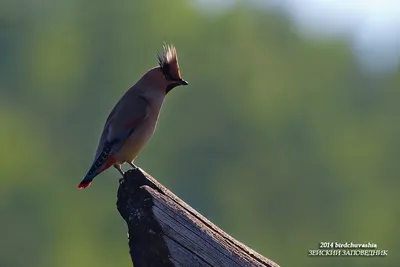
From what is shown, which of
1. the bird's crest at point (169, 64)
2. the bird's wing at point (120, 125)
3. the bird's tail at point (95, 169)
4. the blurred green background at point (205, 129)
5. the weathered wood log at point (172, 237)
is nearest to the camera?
the weathered wood log at point (172, 237)

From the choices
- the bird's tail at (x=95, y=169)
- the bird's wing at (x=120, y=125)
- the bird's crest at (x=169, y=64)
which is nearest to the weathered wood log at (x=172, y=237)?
the bird's tail at (x=95, y=169)

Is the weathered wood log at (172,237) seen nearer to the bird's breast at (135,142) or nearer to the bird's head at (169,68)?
the bird's breast at (135,142)

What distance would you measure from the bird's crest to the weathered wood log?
2578 millimetres

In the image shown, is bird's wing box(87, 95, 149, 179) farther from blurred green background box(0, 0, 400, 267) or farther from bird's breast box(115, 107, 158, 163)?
blurred green background box(0, 0, 400, 267)

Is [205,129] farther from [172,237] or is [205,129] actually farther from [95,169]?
[172,237]

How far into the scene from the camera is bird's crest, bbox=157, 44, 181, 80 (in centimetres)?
722

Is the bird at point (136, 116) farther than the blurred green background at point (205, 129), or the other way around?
the blurred green background at point (205, 129)

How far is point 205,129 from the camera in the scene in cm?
4044

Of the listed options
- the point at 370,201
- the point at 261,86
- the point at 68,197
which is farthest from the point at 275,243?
the point at 261,86

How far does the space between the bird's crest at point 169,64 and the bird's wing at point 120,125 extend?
0.19 meters

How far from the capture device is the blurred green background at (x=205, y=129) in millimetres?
33906

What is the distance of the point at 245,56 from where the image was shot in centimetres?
4362

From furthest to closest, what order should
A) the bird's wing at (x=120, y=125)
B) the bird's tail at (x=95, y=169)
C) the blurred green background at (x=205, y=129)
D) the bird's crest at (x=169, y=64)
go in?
the blurred green background at (x=205, y=129)
the bird's crest at (x=169, y=64)
the bird's wing at (x=120, y=125)
the bird's tail at (x=95, y=169)

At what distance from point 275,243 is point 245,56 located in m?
12.1
